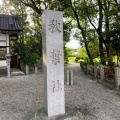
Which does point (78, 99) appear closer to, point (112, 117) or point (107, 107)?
point (107, 107)

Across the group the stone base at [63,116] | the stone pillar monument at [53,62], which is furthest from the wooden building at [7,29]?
the stone base at [63,116]

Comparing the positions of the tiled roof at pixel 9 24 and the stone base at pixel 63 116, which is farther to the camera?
the tiled roof at pixel 9 24


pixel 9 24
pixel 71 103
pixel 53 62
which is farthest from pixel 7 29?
pixel 53 62

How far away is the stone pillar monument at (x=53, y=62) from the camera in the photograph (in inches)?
192

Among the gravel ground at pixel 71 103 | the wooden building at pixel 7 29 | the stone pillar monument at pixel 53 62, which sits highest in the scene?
the wooden building at pixel 7 29

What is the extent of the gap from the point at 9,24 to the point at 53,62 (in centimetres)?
1050

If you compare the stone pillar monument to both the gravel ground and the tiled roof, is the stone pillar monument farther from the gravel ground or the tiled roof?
the tiled roof

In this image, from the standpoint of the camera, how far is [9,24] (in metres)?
14.2

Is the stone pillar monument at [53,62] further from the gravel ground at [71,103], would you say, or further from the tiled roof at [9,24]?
the tiled roof at [9,24]

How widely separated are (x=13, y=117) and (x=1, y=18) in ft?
38.0

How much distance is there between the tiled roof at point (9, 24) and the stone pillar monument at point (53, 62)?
360 inches

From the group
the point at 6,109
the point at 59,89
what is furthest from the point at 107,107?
the point at 6,109

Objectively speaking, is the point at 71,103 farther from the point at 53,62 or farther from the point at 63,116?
the point at 53,62

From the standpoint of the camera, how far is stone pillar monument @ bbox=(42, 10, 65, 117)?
4883 mm
